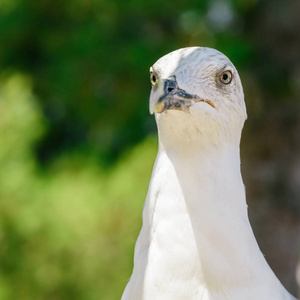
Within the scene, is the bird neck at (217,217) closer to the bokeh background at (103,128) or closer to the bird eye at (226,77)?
the bird eye at (226,77)

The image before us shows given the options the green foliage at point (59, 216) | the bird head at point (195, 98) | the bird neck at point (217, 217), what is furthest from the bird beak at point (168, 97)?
the green foliage at point (59, 216)

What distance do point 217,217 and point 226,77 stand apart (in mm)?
313

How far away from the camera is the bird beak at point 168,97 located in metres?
1.14

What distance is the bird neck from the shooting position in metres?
1.22

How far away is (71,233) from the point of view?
274 centimetres

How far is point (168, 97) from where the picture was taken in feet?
3.74

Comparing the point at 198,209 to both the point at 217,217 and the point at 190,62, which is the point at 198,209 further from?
the point at 190,62

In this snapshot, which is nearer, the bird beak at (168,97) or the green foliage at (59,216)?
the bird beak at (168,97)

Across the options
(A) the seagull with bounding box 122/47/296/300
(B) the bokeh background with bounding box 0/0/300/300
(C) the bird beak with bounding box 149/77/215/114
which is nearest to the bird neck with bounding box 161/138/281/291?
(A) the seagull with bounding box 122/47/296/300

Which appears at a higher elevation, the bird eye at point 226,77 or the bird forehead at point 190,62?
the bird forehead at point 190,62

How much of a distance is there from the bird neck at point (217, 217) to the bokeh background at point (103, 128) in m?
1.48

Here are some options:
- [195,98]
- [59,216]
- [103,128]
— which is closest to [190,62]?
[195,98]

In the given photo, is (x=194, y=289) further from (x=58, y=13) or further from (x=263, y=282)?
(x=58, y=13)

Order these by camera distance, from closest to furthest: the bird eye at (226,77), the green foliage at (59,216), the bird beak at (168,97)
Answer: the bird beak at (168,97) < the bird eye at (226,77) < the green foliage at (59,216)
